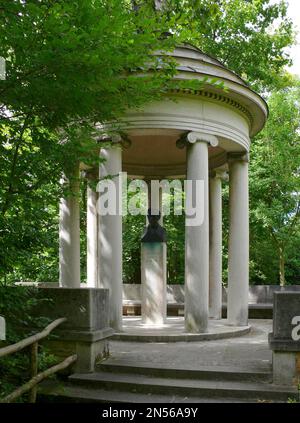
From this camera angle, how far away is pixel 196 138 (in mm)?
12781

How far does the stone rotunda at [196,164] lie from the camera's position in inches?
488

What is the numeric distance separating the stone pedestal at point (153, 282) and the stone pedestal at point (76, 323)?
5743 mm

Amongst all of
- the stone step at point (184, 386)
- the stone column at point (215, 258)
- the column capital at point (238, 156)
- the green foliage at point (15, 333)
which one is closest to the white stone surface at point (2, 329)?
the green foliage at point (15, 333)

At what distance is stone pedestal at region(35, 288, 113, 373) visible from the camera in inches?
348

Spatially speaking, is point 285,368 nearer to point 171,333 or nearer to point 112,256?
point 171,333

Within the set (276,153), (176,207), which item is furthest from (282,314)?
(276,153)

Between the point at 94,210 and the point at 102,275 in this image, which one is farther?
the point at 94,210

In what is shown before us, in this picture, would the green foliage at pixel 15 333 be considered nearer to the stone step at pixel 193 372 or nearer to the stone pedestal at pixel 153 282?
the stone step at pixel 193 372

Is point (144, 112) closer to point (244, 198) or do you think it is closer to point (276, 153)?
point (244, 198)

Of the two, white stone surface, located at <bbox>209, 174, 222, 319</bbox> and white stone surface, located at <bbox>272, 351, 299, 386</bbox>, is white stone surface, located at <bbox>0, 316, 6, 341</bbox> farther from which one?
white stone surface, located at <bbox>209, 174, 222, 319</bbox>

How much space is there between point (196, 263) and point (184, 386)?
4849 mm

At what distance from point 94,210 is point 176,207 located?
9.30 meters

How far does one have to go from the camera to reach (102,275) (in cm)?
1238

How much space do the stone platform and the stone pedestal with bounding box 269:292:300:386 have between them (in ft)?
13.8
